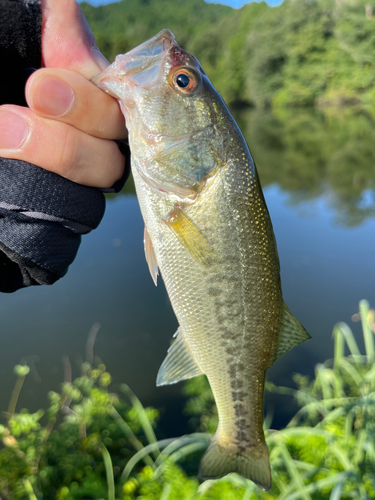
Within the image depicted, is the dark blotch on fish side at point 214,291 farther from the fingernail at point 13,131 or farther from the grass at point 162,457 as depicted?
the grass at point 162,457

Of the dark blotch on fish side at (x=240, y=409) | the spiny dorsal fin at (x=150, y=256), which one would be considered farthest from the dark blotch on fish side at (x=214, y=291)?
the dark blotch on fish side at (x=240, y=409)

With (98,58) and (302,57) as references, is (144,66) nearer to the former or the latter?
(98,58)

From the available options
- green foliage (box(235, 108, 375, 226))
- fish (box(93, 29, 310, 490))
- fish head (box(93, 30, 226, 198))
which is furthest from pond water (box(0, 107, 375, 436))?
fish head (box(93, 30, 226, 198))

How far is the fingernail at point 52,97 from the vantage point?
4.60 ft

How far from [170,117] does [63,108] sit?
520 mm

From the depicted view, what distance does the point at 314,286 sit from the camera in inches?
321

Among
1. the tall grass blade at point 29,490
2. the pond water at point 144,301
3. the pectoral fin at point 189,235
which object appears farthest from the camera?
the pond water at point 144,301

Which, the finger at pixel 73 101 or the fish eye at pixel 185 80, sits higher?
the fish eye at pixel 185 80

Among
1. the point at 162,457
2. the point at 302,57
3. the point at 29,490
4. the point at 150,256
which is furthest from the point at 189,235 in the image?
the point at 302,57

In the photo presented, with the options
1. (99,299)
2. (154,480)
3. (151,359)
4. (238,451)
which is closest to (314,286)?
(151,359)

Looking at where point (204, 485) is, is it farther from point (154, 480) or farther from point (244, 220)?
point (244, 220)

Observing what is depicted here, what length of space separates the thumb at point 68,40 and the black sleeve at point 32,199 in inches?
1.4

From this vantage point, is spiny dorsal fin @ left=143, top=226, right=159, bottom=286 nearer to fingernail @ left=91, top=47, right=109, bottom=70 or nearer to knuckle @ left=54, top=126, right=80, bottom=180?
knuckle @ left=54, top=126, right=80, bottom=180

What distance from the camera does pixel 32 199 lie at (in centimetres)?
158
